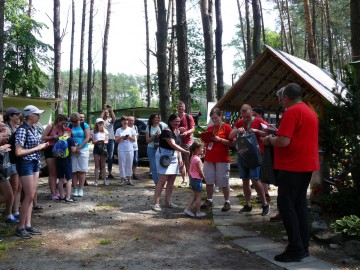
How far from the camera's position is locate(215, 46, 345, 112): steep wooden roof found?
8.32 m

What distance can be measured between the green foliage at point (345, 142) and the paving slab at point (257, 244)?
128cm

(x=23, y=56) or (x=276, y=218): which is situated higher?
(x=23, y=56)

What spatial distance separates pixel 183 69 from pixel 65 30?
15.1 m

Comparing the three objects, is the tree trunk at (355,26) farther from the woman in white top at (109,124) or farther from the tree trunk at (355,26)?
the woman in white top at (109,124)

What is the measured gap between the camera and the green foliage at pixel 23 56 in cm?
2339

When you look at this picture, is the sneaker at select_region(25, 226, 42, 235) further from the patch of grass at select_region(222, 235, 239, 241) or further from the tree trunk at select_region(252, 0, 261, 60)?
the tree trunk at select_region(252, 0, 261, 60)

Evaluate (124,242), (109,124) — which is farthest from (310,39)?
(124,242)

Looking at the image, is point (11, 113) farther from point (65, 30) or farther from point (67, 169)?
point (65, 30)

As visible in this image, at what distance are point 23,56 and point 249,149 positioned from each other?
22.1 m

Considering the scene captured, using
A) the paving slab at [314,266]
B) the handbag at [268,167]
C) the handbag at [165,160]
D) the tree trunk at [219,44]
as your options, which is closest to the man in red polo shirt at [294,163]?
the paving slab at [314,266]

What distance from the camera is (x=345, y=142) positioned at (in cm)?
534

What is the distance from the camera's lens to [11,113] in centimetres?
592

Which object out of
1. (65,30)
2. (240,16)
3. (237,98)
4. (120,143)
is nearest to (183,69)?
(237,98)

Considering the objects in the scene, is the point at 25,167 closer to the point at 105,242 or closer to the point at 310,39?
the point at 105,242
